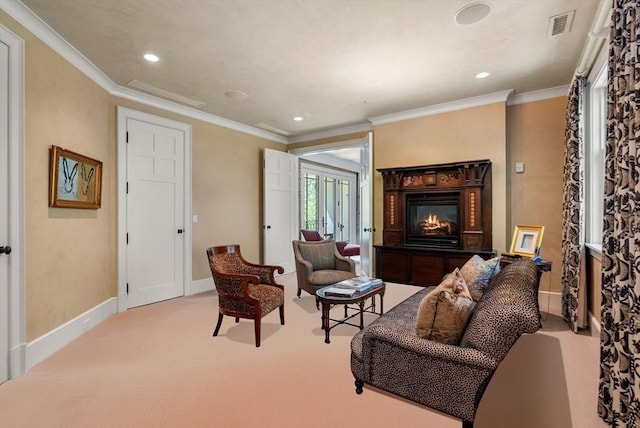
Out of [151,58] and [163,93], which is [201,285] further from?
[151,58]

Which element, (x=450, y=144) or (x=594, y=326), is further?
(x=450, y=144)

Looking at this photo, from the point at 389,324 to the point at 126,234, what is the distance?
3451mm

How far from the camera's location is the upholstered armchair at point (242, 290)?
2.86 meters

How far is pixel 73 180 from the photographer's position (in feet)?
9.86

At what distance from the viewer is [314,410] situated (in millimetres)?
1911

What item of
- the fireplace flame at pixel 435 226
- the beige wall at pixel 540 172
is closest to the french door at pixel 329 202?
the fireplace flame at pixel 435 226

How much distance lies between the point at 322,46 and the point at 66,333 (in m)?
3.56

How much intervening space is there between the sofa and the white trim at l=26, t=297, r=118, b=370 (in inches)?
101

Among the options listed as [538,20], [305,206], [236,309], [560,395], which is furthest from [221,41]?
[305,206]

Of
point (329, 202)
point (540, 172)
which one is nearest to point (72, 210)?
point (540, 172)

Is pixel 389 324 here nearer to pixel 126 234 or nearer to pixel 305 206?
pixel 126 234

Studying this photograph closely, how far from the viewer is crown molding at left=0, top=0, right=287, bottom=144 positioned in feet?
7.73

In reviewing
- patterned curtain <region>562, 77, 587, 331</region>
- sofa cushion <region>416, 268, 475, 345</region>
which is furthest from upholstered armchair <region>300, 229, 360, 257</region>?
sofa cushion <region>416, 268, 475, 345</region>

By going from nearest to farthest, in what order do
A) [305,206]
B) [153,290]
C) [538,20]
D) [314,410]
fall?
[314,410], [538,20], [153,290], [305,206]
